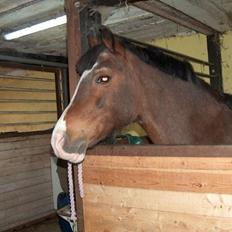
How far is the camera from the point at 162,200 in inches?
55.5

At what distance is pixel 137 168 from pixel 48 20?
1.82 m

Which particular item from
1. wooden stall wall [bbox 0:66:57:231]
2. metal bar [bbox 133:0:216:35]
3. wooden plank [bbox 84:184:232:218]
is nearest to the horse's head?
wooden plank [bbox 84:184:232:218]

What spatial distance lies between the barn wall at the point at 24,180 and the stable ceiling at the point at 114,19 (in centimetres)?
116

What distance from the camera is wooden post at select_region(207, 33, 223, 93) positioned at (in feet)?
11.5

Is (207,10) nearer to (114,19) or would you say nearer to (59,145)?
(114,19)

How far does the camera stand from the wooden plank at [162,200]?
126cm

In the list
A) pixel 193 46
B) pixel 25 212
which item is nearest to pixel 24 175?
pixel 25 212

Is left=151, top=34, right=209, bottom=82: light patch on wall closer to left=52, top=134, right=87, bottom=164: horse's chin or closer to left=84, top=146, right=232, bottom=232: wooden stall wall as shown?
left=84, top=146, right=232, bottom=232: wooden stall wall

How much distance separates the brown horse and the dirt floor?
273 centimetres

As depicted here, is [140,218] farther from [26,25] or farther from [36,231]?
[36,231]

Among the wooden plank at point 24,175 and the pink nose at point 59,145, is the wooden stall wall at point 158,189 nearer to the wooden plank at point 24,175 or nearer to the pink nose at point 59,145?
the pink nose at point 59,145

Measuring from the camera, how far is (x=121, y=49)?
166 centimetres

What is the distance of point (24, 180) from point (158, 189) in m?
3.15

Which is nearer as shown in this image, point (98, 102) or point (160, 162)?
point (160, 162)
